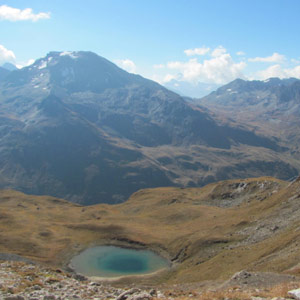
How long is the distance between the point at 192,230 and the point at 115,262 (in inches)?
1178

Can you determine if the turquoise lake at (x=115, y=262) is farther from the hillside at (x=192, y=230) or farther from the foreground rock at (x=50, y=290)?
the foreground rock at (x=50, y=290)

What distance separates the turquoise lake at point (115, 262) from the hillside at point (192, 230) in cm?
370

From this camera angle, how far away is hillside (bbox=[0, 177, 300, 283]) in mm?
66750

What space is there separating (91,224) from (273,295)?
106 m

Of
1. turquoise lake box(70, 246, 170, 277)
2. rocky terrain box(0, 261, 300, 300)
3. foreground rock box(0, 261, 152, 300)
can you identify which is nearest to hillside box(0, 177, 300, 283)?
turquoise lake box(70, 246, 170, 277)

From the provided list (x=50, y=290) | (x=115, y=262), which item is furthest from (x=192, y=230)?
(x=50, y=290)

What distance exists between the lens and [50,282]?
35.3 meters

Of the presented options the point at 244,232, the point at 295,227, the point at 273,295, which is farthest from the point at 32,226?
the point at 273,295

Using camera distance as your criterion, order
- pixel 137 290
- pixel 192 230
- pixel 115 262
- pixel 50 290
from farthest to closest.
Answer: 1. pixel 192 230
2. pixel 115 262
3. pixel 137 290
4. pixel 50 290

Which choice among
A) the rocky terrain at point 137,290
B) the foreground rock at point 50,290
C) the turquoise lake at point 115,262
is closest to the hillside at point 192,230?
the turquoise lake at point 115,262

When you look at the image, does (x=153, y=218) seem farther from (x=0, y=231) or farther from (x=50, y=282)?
(x=50, y=282)

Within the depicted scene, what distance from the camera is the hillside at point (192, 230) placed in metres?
66.8

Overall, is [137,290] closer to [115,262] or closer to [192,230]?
[115,262]

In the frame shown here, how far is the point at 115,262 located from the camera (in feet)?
299
